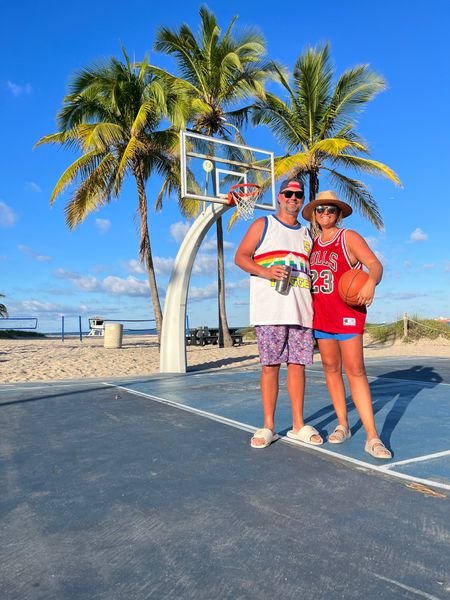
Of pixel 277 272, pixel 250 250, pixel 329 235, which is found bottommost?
pixel 277 272

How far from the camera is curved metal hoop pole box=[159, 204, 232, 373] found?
9836 millimetres

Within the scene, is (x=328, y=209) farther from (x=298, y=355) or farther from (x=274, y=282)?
(x=298, y=355)

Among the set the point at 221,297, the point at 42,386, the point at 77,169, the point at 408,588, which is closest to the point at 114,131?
the point at 77,169

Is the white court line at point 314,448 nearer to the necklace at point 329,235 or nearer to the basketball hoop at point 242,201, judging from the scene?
the necklace at point 329,235

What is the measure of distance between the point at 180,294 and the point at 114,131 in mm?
8158

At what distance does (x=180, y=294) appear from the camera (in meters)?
10.0

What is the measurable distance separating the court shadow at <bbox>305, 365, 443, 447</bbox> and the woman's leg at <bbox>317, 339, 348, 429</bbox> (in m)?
0.41

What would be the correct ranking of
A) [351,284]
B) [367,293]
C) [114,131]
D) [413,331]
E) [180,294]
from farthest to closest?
[413,331]
[114,131]
[180,294]
[351,284]
[367,293]

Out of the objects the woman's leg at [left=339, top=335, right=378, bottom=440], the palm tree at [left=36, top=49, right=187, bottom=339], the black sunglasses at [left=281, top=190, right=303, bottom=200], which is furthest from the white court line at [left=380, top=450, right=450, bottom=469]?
the palm tree at [left=36, top=49, right=187, bottom=339]

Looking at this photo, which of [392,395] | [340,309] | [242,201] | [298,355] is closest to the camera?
[340,309]

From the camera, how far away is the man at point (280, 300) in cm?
333

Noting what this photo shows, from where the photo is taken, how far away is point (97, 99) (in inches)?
648

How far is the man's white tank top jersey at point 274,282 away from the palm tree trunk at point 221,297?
48.1ft

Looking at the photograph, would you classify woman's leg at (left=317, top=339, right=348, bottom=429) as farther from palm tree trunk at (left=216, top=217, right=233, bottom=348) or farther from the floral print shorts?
palm tree trunk at (left=216, top=217, right=233, bottom=348)
